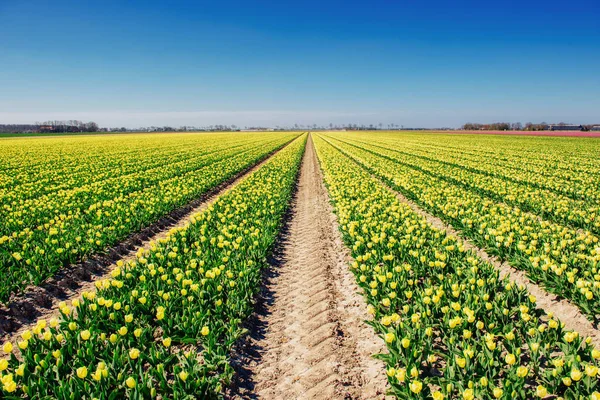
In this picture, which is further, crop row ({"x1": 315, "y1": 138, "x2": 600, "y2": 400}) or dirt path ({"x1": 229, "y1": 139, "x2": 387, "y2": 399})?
dirt path ({"x1": 229, "y1": 139, "x2": 387, "y2": 399})

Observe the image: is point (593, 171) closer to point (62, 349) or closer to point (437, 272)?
point (437, 272)

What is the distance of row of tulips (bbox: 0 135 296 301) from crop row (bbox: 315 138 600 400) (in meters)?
5.85

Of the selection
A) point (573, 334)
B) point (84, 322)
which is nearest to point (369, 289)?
point (573, 334)

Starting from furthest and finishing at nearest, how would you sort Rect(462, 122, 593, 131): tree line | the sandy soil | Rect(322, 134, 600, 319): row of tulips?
Rect(462, 122, 593, 131): tree line
Rect(322, 134, 600, 319): row of tulips
the sandy soil

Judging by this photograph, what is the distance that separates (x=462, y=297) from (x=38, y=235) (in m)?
8.99

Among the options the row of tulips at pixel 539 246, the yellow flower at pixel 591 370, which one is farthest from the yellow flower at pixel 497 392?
the row of tulips at pixel 539 246

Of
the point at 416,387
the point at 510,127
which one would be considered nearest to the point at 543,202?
the point at 416,387

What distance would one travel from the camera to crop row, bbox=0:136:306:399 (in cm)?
→ 355

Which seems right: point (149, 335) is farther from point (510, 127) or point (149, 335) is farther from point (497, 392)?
point (510, 127)

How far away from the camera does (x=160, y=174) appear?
1930 centimetres

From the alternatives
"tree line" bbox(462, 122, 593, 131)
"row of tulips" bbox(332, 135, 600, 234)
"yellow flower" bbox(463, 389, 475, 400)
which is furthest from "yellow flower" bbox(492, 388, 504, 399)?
"tree line" bbox(462, 122, 593, 131)

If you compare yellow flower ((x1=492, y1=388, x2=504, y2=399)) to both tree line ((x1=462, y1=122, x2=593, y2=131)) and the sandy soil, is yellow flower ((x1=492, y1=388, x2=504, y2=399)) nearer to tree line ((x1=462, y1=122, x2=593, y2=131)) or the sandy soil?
the sandy soil

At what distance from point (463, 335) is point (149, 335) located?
396 centimetres

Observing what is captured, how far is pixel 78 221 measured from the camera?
9.47 metres
